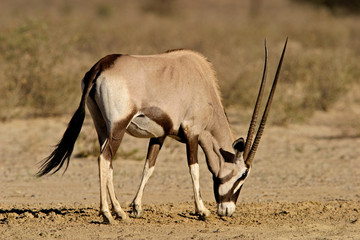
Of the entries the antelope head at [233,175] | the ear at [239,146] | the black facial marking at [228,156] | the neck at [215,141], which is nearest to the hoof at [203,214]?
the antelope head at [233,175]

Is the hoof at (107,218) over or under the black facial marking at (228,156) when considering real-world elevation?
under

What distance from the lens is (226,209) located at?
A: 281 inches

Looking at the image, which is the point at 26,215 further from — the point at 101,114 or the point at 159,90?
the point at 159,90

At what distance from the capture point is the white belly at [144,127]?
22.0 ft

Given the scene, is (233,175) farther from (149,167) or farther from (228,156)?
(149,167)

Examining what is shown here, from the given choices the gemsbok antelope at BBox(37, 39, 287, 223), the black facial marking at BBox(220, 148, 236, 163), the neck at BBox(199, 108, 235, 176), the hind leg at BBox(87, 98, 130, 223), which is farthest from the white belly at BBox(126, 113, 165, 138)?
the black facial marking at BBox(220, 148, 236, 163)

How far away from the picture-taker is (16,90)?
14.2 metres

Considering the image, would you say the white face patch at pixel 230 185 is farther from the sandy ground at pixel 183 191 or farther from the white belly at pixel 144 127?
the white belly at pixel 144 127

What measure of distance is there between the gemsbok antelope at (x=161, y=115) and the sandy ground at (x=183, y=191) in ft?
1.42

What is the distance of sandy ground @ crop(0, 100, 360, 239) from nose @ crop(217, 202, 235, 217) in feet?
0.32

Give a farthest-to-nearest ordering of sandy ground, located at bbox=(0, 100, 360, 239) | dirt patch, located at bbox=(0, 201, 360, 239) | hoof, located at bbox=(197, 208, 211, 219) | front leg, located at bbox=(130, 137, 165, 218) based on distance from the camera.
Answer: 1. front leg, located at bbox=(130, 137, 165, 218)
2. hoof, located at bbox=(197, 208, 211, 219)
3. sandy ground, located at bbox=(0, 100, 360, 239)
4. dirt patch, located at bbox=(0, 201, 360, 239)

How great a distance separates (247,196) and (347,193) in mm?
1385

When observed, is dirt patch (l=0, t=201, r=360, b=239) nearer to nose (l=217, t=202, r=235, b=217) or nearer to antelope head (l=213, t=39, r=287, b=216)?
nose (l=217, t=202, r=235, b=217)

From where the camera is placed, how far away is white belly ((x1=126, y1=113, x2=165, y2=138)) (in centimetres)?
671
